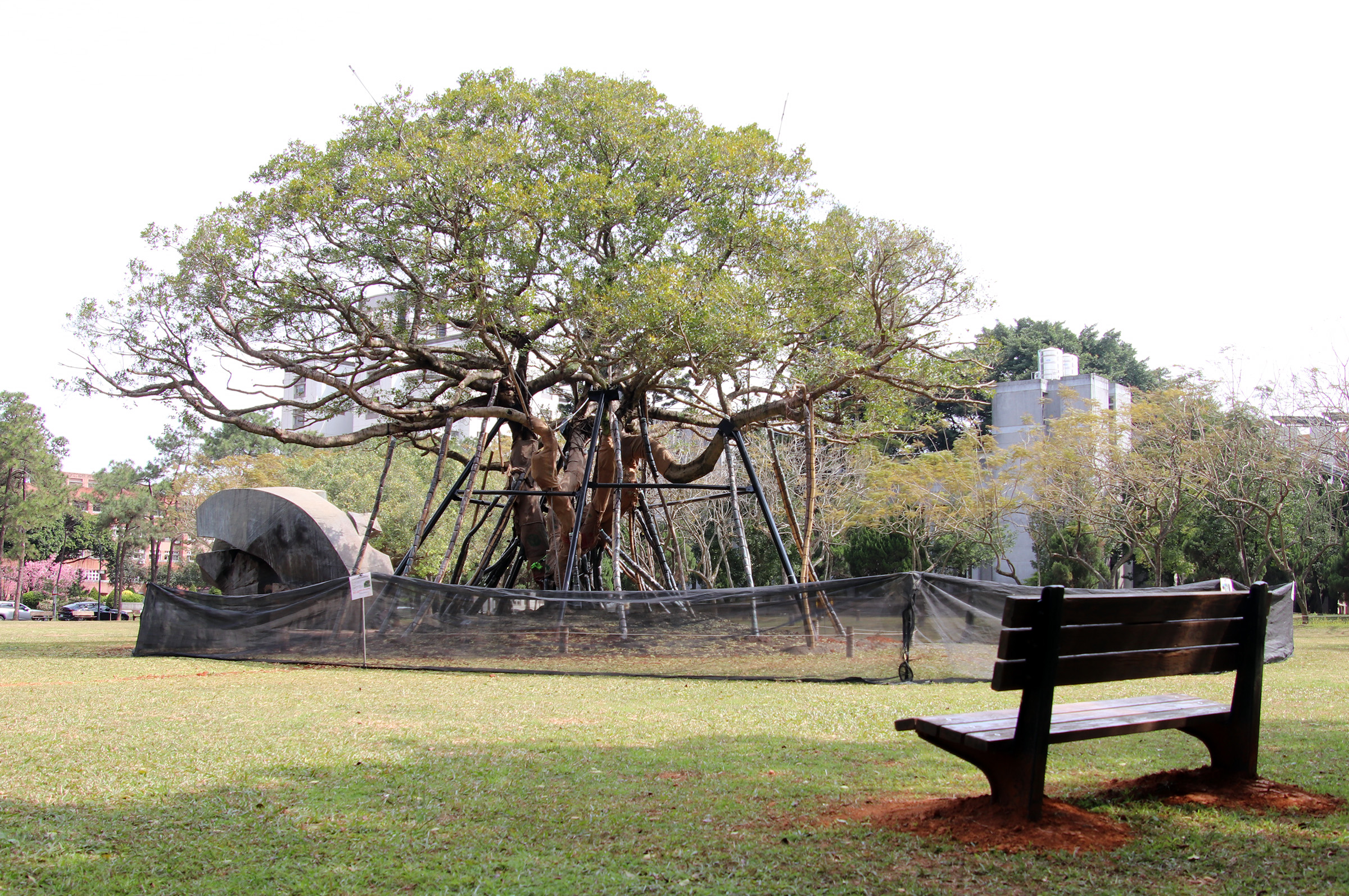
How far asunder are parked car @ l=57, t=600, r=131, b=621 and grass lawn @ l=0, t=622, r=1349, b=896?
152 ft

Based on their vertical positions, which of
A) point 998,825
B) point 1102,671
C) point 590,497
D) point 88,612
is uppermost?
point 590,497

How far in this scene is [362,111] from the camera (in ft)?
53.5

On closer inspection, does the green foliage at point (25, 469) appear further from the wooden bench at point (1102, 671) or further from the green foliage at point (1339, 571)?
the green foliage at point (1339, 571)

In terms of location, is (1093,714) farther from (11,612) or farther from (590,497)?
(11,612)

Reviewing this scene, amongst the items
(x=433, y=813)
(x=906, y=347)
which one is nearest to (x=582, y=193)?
(x=906, y=347)

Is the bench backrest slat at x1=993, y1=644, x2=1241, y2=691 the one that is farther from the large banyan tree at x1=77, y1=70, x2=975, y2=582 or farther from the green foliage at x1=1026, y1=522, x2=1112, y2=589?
the green foliage at x1=1026, y1=522, x2=1112, y2=589

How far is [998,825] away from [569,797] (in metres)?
2.11

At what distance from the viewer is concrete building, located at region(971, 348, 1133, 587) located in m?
45.8

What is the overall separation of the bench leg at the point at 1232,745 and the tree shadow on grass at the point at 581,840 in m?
0.49

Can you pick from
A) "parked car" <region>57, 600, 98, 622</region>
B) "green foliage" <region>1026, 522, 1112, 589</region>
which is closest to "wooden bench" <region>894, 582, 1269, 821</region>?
"green foliage" <region>1026, 522, 1112, 589</region>

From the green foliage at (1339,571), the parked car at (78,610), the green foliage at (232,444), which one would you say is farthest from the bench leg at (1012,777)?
the green foliage at (232,444)

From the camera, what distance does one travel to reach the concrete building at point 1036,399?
4575 centimetres

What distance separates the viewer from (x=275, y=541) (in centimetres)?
1972

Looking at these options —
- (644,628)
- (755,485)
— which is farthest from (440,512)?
(644,628)
